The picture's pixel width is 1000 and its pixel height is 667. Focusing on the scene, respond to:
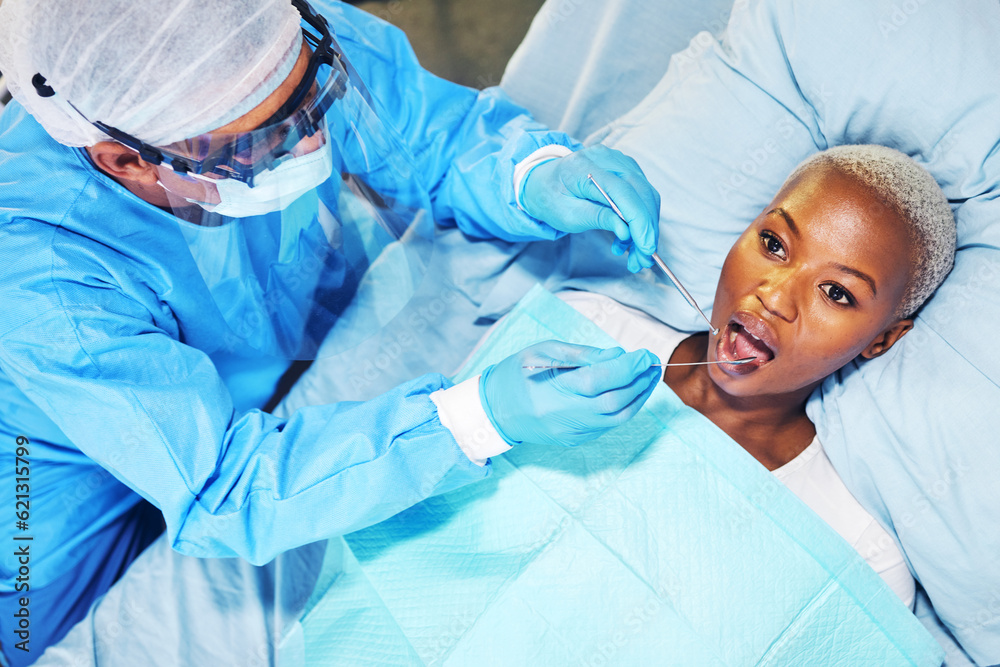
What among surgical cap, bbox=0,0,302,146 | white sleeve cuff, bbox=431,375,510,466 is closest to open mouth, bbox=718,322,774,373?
white sleeve cuff, bbox=431,375,510,466

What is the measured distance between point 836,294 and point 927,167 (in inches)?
14.3

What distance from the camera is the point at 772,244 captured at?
1.31m

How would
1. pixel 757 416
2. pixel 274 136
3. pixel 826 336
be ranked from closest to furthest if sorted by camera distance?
pixel 274 136
pixel 826 336
pixel 757 416

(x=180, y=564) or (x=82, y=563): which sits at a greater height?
(x=180, y=564)

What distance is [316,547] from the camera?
1606 mm

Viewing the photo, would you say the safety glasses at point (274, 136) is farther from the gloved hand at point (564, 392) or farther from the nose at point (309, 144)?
the gloved hand at point (564, 392)

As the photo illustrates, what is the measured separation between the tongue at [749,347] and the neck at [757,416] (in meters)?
0.13

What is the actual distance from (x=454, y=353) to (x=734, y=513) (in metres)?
0.82

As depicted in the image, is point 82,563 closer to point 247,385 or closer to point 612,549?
point 247,385

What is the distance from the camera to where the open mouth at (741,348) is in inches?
51.6

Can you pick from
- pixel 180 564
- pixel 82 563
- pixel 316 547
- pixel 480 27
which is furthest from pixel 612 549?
pixel 480 27

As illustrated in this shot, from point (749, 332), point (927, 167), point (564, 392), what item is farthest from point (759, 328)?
point (927, 167)

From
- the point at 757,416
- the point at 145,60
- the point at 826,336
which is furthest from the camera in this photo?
the point at 757,416

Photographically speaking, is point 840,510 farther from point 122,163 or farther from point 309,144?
point 122,163
